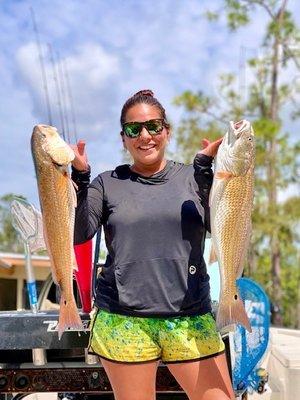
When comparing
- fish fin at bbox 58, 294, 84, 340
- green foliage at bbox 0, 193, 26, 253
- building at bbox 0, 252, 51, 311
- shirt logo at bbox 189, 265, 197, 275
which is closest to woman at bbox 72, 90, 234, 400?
shirt logo at bbox 189, 265, 197, 275

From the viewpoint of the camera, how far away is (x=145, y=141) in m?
3.01

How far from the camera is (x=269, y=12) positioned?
78.6 feet

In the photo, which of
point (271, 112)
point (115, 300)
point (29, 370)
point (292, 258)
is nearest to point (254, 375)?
point (29, 370)

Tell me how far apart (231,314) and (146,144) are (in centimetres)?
87

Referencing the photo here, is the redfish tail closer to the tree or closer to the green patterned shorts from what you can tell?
the green patterned shorts

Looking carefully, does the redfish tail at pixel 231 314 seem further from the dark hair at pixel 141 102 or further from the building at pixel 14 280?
the building at pixel 14 280

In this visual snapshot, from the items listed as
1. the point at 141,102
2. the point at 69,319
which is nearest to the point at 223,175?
the point at 141,102

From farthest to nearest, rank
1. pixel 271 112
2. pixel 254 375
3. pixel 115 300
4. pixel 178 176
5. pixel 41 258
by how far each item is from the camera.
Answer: pixel 271 112 < pixel 41 258 < pixel 254 375 < pixel 178 176 < pixel 115 300

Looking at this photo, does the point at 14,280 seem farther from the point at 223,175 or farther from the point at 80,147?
the point at 223,175

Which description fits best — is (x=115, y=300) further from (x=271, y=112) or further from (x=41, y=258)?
(x=271, y=112)

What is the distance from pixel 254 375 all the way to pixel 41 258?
9.27 meters

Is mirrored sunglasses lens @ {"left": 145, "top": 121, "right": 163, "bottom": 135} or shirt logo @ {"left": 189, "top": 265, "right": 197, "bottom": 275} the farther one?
mirrored sunglasses lens @ {"left": 145, "top": 121, "right": 163, "bottom": 135}

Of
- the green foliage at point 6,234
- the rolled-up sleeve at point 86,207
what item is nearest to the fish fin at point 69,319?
the rolled-up sleeve at point 86,207

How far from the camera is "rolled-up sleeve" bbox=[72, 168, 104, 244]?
2932 millimetres
